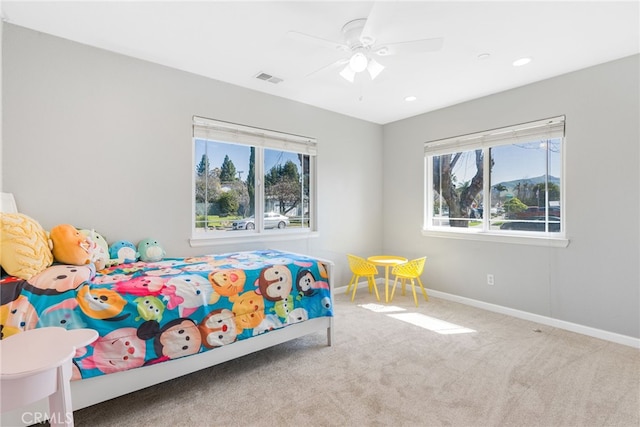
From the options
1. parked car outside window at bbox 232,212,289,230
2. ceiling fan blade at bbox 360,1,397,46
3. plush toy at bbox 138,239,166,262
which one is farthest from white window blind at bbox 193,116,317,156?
ceiling fan blade at bbox 360,1,397,46

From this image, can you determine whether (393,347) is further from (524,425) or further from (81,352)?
(81,352)

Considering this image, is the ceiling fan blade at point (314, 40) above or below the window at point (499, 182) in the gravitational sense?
above

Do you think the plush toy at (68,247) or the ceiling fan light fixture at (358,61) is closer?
the plush toy at (68,247)

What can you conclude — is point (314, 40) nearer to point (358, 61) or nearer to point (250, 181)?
point (358, 61)

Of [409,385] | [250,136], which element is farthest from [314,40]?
[409,385]

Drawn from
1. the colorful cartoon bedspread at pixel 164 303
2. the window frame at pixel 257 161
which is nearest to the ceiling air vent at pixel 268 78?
the window frame at pixel 257 161

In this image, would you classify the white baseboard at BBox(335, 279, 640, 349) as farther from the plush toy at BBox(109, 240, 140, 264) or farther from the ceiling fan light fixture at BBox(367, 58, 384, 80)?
the plush toy at BBox(109, 240, 140, 264)

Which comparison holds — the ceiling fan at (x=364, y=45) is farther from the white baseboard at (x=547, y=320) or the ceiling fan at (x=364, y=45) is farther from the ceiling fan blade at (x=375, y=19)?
the white baseboard at (x=547, y=320)

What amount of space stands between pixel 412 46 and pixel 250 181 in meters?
2.13

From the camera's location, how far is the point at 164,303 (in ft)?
6.05

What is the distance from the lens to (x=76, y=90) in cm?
239

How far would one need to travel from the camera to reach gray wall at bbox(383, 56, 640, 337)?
262 cm

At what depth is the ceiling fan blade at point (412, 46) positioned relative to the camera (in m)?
2.01

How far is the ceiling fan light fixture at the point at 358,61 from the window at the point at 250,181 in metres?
1.47
